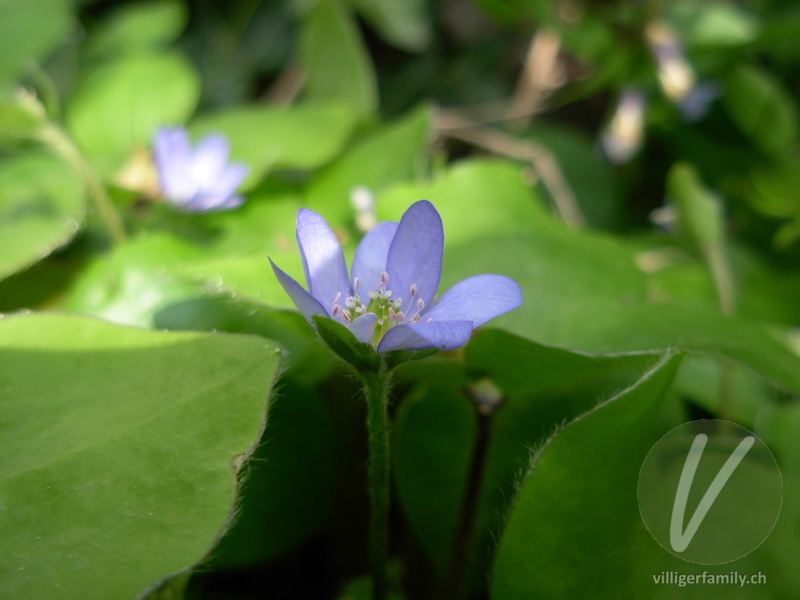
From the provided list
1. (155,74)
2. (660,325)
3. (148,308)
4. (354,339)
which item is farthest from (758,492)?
(155,74)

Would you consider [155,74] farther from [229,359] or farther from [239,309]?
[229,359]

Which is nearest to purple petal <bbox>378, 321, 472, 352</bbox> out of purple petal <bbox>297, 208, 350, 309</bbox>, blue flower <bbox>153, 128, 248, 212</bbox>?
purple petal <bbox>297, 208, 350, 309</bbox>

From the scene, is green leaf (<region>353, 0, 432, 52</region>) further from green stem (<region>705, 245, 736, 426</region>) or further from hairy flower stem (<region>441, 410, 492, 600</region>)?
hairy flower stem (<region>441, 410, 492, 600</region>)

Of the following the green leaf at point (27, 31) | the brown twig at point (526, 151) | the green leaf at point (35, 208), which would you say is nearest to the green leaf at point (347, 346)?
the green leaf at point (35, 208)

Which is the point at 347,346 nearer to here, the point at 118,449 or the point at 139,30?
the point at 118,449

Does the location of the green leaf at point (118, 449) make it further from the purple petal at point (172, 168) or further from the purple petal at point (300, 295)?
the purple petal at point (172, 168)

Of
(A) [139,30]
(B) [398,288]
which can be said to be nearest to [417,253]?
(B) [398,288]
